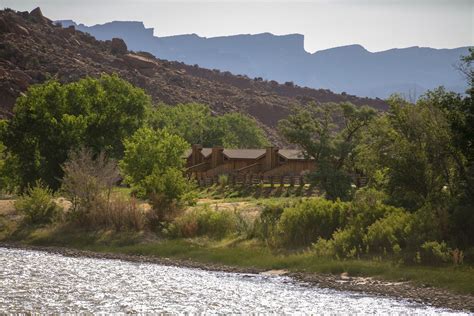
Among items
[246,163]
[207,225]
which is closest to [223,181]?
[246,163]

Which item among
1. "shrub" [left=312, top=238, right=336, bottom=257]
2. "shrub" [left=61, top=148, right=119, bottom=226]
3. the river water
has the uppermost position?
"shrub" [left=61, top=148, right=119, bottom=226]

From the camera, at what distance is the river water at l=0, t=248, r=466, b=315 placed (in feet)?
70.7

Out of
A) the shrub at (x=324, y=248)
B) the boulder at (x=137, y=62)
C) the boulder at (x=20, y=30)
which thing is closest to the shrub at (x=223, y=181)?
the shrub at (x=324, y=248)

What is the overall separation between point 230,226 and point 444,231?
41.7ft

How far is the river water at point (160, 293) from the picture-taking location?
21547 mm

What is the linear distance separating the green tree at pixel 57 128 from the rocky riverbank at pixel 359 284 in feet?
56.8

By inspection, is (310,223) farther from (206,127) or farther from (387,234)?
(206,127)

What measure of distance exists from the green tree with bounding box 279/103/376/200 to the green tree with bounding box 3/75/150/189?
53.5 ft

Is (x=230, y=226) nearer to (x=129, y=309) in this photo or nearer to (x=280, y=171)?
(x=129, y=309)

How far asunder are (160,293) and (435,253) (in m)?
12.0

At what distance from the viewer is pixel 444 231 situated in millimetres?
28453

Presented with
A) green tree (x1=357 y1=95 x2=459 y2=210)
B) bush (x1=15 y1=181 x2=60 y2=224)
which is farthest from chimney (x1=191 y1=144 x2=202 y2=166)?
green tree (x1=357 y1=95 x2=459 y2=210)

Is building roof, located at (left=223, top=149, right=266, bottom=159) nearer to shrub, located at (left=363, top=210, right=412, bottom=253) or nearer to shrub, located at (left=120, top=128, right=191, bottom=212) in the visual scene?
shrub, located at (left=120, top=128, right=191, bottom=212)

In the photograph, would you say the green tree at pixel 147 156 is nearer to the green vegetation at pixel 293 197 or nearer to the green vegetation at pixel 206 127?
the green vegetation at pixel 293 197
